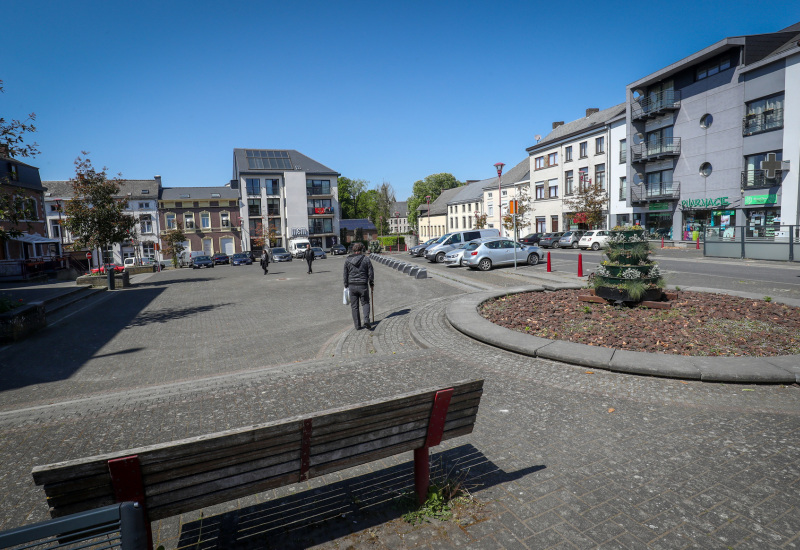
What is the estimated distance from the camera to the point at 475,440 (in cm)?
446

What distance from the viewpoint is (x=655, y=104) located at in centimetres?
3841

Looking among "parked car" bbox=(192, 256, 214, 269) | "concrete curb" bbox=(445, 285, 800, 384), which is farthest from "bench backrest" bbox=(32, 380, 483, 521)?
"parked car" bbox=(192, 256, 214, 269)

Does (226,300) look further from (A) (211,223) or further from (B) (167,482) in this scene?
(A) (211,223)

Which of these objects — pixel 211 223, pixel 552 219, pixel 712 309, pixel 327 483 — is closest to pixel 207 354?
pixel 327 483

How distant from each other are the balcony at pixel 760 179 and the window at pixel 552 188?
2109 centimetres

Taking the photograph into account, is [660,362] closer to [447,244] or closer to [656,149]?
[447,244]

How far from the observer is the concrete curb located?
5.83 metres

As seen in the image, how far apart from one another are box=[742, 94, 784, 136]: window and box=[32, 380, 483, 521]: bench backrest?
3629 centimetres

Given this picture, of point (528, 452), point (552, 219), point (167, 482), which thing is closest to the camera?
point (167, 482)

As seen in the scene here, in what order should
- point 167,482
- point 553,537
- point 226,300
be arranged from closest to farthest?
point 167,482 < point 553,537 < point 226,300

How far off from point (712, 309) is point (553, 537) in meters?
8.16

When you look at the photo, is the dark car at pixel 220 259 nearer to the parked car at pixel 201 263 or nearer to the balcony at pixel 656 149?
the parked car at pixel 201 263

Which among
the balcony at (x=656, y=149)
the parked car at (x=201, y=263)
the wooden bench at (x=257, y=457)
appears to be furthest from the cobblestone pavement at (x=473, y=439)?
the balcony at (x=656, y=149)

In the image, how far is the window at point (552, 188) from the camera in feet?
170
